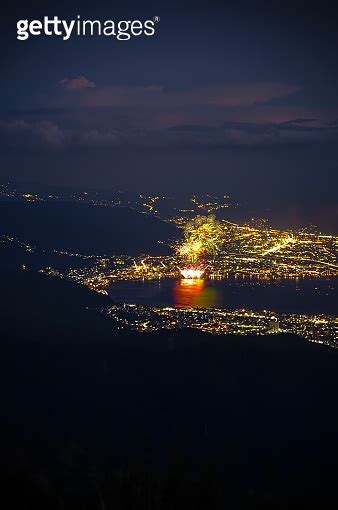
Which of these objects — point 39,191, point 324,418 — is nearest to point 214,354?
point 324,418

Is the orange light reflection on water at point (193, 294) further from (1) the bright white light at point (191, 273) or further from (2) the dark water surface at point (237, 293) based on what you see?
(1) the bright white light at point (191, 273)

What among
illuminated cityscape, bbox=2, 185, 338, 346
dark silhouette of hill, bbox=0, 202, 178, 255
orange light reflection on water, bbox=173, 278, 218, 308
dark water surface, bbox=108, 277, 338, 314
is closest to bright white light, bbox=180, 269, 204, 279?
illuminated cityscape, bbox=2, 185, 338, 346

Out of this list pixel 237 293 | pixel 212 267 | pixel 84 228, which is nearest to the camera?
pixel 237 293

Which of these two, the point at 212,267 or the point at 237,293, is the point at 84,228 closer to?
the point at 212,267

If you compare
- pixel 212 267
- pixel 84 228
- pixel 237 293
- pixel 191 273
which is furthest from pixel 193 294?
pixel 84 228

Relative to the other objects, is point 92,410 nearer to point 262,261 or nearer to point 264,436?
point 264,436
